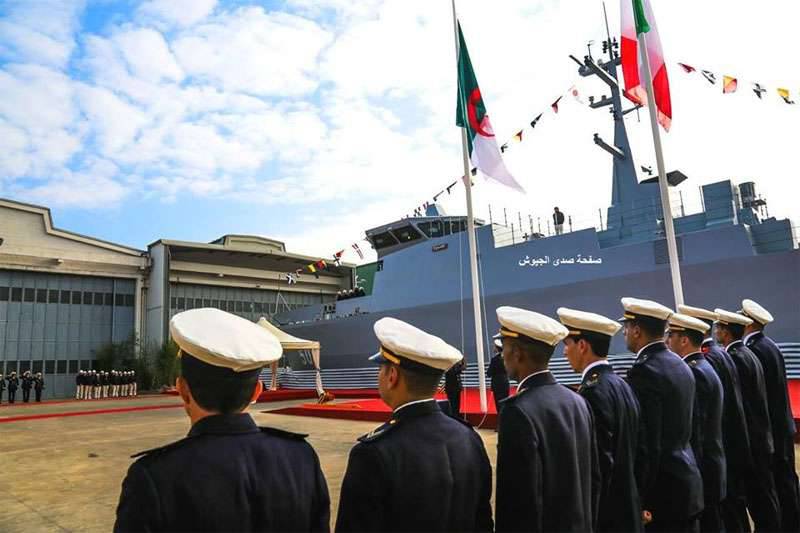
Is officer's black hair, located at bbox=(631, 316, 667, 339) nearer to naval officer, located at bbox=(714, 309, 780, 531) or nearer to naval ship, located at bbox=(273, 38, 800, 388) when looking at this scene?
naval officer, located at bbox=(714, 309, 780, 531)

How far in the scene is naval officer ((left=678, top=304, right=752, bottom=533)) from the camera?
120 inches

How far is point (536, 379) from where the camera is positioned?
198 centimetres

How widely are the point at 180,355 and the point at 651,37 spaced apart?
726cm

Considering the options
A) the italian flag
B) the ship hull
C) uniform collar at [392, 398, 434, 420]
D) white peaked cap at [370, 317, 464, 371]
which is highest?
the italian flag

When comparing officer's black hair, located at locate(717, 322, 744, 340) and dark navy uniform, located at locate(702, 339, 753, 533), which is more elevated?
officer's black hair, located at locate(717, 322, 744, 340)

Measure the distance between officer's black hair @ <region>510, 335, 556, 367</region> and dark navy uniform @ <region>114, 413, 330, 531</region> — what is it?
39.7 inches

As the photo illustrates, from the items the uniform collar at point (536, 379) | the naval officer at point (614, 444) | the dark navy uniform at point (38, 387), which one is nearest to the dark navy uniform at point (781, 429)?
the naval officer at point (614, 444)

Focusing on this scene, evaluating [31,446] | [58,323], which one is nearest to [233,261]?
[58,323]

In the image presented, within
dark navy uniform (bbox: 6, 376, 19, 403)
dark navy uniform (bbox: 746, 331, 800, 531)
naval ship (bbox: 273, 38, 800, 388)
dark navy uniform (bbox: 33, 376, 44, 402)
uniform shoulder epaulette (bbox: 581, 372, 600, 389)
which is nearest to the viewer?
uniform shoulder epaulette (bbox: 581, 372, 600, 389)

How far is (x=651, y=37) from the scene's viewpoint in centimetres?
677

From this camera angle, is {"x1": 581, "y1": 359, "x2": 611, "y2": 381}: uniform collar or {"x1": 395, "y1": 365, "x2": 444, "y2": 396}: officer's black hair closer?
{"x1": 395, "y1": 365, "x2": 444, "y2": 396}: officer's black hair

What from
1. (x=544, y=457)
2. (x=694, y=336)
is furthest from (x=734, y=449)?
(x=544, y=457)

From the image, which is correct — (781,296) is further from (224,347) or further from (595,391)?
(224,347)

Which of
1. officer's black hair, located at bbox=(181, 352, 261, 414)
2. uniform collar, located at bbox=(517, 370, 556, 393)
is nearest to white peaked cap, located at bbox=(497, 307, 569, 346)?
uniform collar, located at bbox=(517, 370, 556, 393)
